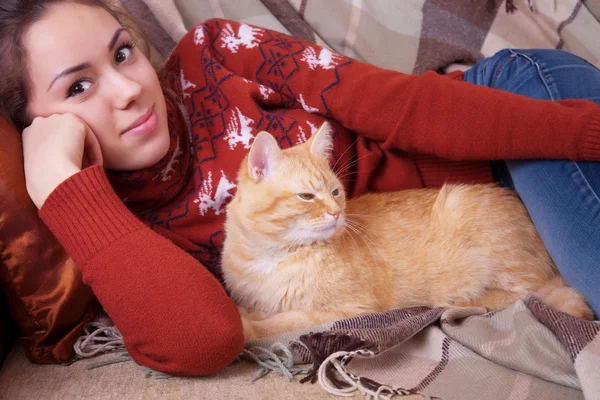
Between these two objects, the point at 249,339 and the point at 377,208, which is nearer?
the point at 249,339

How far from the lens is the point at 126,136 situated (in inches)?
48.6

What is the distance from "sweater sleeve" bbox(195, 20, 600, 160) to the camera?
1.21m

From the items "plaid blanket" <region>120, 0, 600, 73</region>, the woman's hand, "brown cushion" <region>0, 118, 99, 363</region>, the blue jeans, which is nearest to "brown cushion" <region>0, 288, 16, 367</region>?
"brown cushion" <region>0, 118, 99, 363</region>

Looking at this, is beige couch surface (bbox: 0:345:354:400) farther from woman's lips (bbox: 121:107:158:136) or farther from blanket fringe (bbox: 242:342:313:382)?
woman's lips (bbox: 121:107:158:136)

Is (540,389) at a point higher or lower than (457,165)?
lower

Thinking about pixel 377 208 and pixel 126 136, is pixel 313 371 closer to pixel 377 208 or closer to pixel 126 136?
pixel 377 208

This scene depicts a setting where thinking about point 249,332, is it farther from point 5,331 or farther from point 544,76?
point 544,76

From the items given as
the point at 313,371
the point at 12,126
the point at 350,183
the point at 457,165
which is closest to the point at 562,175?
the point at 457,165

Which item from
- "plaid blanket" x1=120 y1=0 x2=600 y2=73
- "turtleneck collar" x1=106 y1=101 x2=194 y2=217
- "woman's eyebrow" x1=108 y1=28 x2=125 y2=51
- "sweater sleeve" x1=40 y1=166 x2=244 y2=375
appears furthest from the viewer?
"plaid blanket" x1=120 y1=0 x2=600 y2=73

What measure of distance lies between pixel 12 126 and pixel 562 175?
1.38 m

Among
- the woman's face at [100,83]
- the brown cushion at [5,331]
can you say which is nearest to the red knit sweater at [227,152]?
the woman's face at [100,83]

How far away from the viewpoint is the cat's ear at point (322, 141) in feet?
4.24

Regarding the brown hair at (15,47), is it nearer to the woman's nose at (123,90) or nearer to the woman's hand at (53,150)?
the woman's hand at (53,150)

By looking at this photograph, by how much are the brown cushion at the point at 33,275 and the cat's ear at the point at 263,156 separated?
49cm
